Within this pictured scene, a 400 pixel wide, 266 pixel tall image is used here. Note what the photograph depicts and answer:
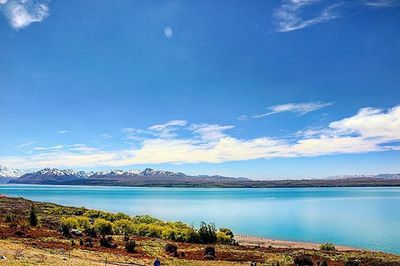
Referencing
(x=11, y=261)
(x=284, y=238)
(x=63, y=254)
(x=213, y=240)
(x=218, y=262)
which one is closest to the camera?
(x=11, y=261)

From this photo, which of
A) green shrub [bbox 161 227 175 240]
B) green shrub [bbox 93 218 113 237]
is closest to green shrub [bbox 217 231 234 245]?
green shrub [bbox 161 227 175 240]

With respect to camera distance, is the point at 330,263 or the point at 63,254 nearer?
the point at 63,254

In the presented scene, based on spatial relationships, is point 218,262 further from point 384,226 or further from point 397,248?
point 384,226

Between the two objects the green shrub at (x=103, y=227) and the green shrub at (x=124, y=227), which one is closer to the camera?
the green shrub at (x=103, y=227)

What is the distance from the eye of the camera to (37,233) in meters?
47.3

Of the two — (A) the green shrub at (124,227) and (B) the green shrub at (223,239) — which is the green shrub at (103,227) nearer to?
(A) the green shrub at (124,227)

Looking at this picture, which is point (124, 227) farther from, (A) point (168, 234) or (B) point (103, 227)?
(A) point (168, 234)

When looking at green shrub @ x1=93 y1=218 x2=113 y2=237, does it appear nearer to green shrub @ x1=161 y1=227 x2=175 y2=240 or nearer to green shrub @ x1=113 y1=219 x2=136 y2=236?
green shrub @ x1=113 y1=219 x2=136 y2=236

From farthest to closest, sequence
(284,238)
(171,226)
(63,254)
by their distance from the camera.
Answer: (284,238) → (171,226) → (63,254)

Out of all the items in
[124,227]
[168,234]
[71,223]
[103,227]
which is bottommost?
[168,234]

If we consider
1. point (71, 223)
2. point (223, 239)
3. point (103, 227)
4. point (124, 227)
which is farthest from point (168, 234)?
point (71, 223)

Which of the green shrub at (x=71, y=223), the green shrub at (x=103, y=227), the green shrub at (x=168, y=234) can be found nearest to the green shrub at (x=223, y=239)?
the green shrub at (x=168, y=234)

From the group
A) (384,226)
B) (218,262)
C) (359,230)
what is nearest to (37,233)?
(218,262)

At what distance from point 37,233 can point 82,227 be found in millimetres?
17268
